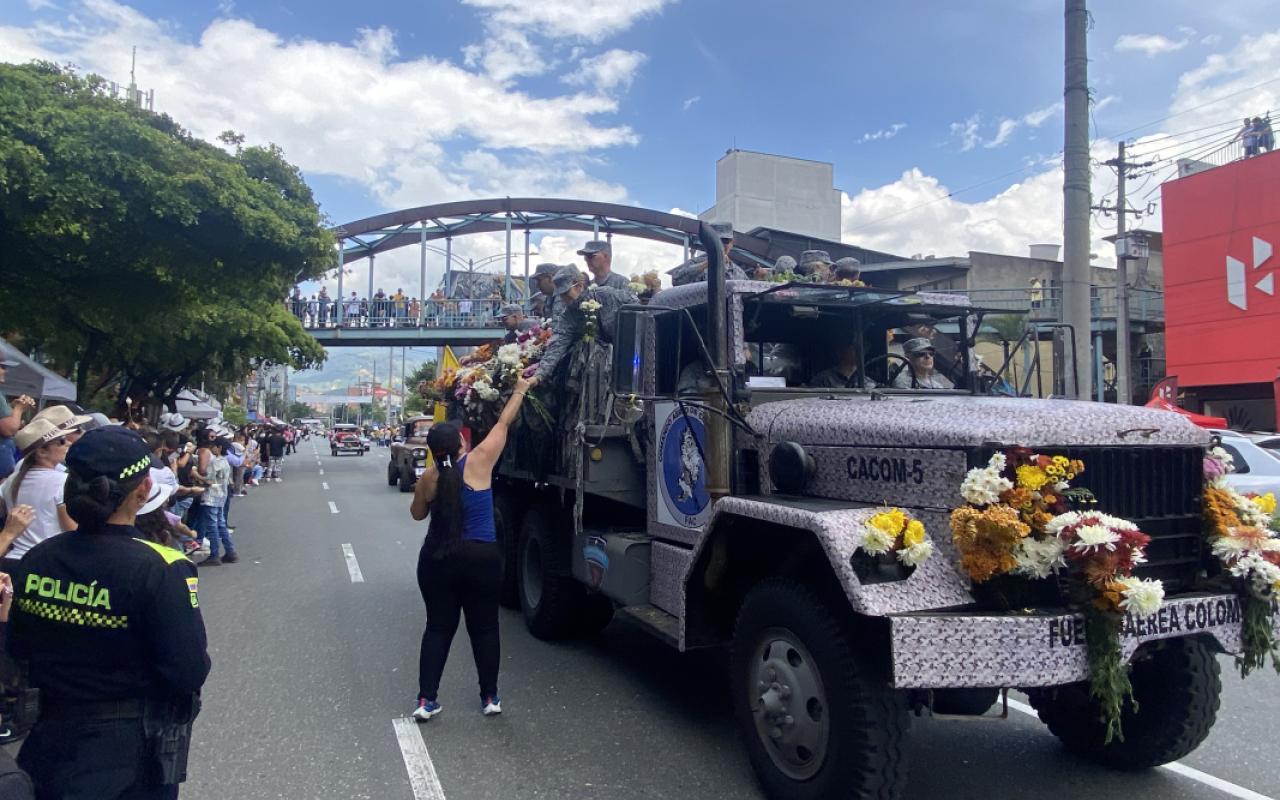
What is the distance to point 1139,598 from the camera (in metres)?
3.24

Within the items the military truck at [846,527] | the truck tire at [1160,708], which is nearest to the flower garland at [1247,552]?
the military truck at [846,527]

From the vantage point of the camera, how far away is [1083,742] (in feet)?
14.9

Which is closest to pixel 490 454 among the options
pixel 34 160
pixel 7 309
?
pixel 34 160

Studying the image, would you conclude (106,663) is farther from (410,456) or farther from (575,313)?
(410,456)

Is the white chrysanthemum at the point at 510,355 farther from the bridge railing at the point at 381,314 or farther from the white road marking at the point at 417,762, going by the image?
the bridge railing at the point at 381,314

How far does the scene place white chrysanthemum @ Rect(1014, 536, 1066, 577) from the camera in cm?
337

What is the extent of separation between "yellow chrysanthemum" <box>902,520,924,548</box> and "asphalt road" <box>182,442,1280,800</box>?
1412 mm

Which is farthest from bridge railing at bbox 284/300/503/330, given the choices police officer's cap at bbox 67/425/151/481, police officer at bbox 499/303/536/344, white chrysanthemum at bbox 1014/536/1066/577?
police officer's cap at bbox 67/425/151/481

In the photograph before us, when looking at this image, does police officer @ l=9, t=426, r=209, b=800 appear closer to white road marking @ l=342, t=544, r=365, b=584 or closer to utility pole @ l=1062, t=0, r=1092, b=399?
white road marking @ l=342, t=544, r=365, b=584

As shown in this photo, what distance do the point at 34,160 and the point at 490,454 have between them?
7708 mm

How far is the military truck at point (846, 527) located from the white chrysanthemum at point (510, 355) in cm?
84

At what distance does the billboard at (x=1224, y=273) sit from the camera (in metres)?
23.0

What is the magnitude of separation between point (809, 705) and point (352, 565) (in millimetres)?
8300

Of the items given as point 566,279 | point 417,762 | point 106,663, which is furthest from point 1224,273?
point 106,663
